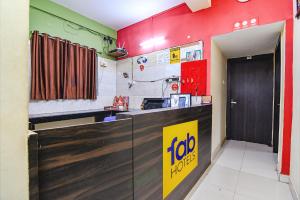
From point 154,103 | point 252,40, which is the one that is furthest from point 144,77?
point 252,40

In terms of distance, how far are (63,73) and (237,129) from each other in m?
4.19

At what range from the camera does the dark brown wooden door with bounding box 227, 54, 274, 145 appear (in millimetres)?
3543

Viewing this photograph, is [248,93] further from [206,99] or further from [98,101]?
[98,101]

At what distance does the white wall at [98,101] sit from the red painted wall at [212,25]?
72 centimetres

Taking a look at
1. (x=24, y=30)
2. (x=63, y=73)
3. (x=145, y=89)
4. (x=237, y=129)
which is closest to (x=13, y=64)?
(x=24, y=30)

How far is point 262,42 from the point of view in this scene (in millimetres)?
2740

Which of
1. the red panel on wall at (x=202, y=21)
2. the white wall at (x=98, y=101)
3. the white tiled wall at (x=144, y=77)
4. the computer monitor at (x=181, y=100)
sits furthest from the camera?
the white tiled wall at (x=144, y=77)

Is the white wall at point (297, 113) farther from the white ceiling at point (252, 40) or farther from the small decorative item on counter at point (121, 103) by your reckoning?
the small decorative item on counter at point (121, 103)

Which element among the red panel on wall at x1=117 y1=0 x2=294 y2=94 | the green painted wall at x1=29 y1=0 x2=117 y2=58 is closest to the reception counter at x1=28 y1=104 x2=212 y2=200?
the red panel on wall at x1=117 y1=0 x2=294 y2=94

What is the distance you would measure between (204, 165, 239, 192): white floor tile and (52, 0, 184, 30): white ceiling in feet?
9.60

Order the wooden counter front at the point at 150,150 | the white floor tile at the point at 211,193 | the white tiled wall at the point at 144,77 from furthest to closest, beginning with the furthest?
the white tiled wall at the point at 144,77 < the white floor tile at the point at 211,193 < the wooden counter front at the point at 150,150

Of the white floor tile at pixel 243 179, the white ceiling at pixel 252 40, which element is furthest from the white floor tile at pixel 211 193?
the white ceiling at pixel 252 40

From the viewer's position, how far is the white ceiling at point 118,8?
9.09 feet

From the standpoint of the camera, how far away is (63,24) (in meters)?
2.91
